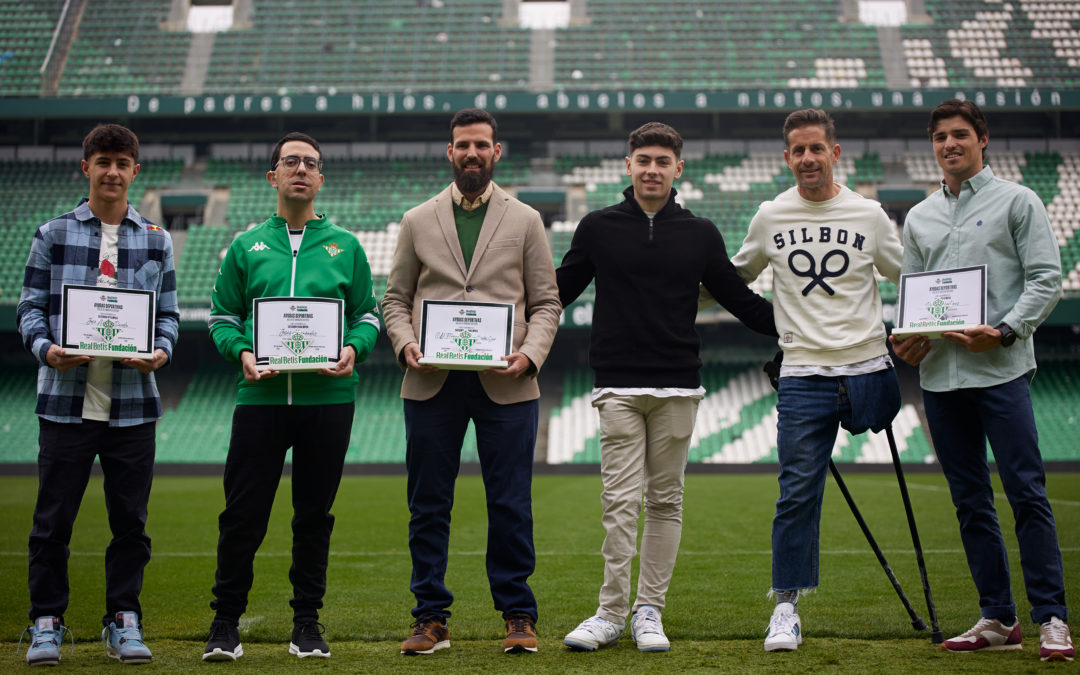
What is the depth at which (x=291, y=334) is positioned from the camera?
419 centimetres

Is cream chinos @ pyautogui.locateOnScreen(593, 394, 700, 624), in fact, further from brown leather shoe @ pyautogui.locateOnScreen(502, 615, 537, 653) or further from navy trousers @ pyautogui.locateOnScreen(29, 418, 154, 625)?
navy trousers @ pyautogui.locateOnScreen(29, 418, 154, 625)

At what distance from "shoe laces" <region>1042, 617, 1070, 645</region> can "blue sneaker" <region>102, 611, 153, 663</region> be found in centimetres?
376

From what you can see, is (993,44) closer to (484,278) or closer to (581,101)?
(581,101)

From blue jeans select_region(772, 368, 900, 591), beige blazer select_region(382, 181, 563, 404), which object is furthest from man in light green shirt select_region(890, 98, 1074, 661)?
beige blazer select_region(382, 181, 563, 404)

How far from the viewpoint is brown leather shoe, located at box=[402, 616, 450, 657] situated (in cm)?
416

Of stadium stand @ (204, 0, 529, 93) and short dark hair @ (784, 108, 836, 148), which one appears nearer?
short dark hair @ (784, 108, 836, 148)

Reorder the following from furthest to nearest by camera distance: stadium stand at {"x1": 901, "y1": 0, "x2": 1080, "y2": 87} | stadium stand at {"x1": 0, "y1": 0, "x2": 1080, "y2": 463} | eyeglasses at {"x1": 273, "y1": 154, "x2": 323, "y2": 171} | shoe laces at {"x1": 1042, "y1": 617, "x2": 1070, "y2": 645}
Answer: stadium stand at {"x1": 901, "y1": 0, "x2": 1080, "y2": 87}
stadium stand at {"x1": 0, "y1": 0, "x2": 1080, "y2": 463}
eyeglasses at {"x1": 273, "y1": 154, "x2": 323, "y2": 171}
shoe laces at {"x1": 1042, "y1": 617, "x2": 1070, "y2": 645}

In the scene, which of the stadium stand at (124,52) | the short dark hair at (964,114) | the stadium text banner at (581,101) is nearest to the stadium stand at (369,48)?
the stadium stand at (124,52)

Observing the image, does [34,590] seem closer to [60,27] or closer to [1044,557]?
[1044,557]

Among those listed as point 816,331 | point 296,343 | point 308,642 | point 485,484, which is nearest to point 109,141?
point 296,343

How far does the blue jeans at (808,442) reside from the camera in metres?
4.32

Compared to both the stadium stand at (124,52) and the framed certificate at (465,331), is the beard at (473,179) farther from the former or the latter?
the stadium stand at (124,52)

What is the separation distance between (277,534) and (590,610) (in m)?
5.22

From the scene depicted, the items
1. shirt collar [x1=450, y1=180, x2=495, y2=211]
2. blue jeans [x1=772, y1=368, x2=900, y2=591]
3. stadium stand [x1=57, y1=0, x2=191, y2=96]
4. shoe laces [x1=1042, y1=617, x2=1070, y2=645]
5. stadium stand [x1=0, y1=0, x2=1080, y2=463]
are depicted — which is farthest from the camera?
stadium stand [x1=57, y1=0, x2=191, y2=96]
